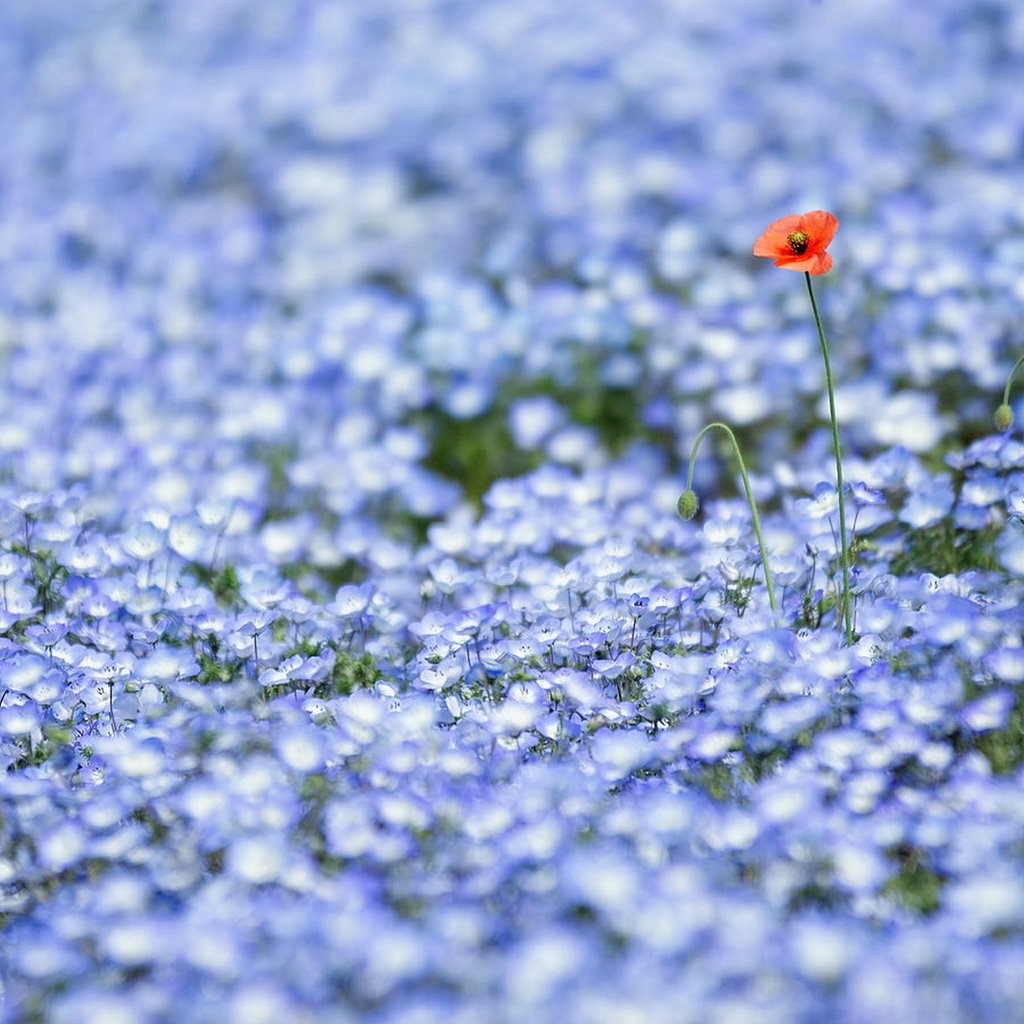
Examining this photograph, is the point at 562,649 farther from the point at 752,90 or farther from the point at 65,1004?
the point at 752,90

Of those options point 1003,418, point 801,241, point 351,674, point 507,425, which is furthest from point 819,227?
point 507,425

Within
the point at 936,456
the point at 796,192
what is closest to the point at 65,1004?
the point at 936,456

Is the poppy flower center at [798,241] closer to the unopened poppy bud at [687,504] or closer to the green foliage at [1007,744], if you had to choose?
the unopened poppy bud at [687,504]

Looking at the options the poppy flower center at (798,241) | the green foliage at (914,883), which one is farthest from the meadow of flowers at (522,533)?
the poppy flower center at (798,241)

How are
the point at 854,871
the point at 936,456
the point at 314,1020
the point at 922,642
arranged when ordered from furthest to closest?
the point at 936,456 < the point at 922,642 < the point at 854,871 < the point at 314,1020

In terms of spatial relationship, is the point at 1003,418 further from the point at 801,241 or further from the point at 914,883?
the point at 914,883

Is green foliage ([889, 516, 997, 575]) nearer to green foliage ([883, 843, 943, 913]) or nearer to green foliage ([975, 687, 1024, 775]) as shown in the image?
green foliage ([975, 687, 1024, 775])

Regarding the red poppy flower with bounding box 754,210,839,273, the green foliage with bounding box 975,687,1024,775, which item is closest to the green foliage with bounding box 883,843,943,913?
the green foliage with bounding box 975,687,1024,775

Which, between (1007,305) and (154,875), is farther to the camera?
(1007,305)
